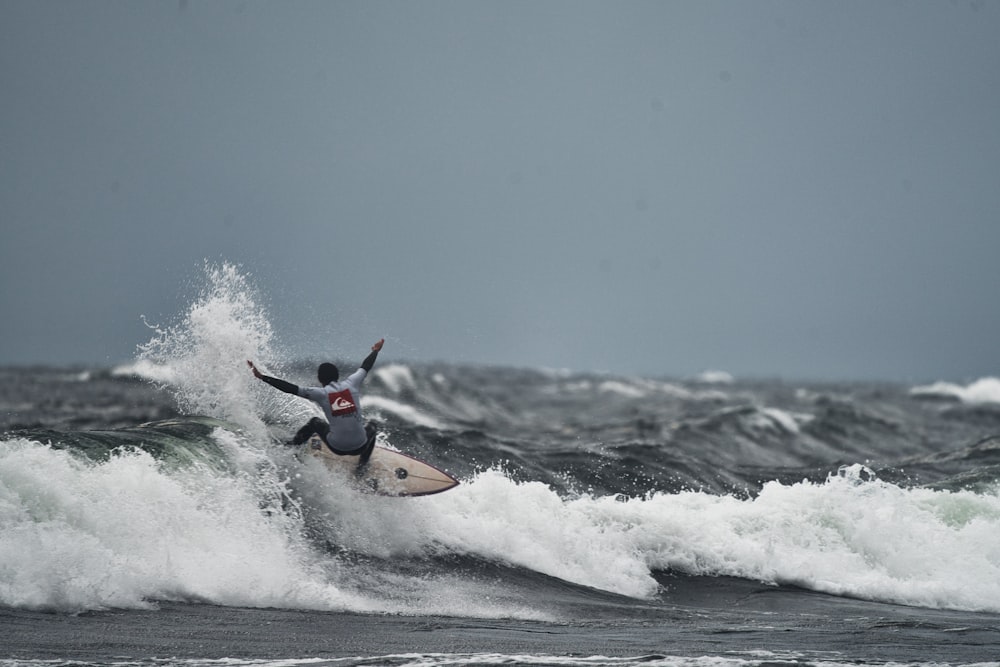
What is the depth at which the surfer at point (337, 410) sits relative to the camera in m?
13.2

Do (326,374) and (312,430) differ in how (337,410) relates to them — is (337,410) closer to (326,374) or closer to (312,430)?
(326,374)

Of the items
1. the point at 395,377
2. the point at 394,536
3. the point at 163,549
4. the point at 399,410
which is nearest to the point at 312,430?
the point at 394,536

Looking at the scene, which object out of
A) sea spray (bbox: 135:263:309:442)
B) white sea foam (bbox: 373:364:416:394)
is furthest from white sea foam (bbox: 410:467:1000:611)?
white sea foam (bbox: 373:364:416:394)

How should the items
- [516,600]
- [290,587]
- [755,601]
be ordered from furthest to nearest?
1. [755,601]
2. [516,600]
3. [290,587]

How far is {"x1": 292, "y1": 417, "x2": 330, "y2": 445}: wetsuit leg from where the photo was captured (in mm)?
13625

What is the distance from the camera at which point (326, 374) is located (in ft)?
43.6

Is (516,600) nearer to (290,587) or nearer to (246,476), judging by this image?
(290,587)

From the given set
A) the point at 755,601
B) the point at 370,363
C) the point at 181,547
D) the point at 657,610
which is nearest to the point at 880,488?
the point at 755,601

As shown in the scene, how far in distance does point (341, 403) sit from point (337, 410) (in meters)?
0.10

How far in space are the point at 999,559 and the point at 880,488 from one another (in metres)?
2.19

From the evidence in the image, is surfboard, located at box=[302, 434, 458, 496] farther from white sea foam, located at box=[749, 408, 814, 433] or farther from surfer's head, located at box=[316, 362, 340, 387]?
white sea foam, located at box=[749, 408, 814, 433]

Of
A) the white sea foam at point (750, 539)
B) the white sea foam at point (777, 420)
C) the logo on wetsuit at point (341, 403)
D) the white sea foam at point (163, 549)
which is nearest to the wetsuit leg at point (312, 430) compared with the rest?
the logo on wetsuit at point (341, 403)

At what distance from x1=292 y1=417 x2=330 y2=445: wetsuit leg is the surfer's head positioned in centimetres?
64

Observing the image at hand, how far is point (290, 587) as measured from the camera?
35.7 feet
